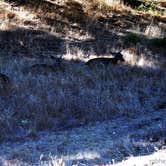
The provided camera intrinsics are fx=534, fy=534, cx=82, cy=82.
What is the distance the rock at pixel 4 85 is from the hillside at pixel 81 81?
0.05 ft

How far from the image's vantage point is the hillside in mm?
8453

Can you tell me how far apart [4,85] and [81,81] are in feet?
5.89

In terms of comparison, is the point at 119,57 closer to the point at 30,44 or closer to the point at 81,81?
the point at 81,81

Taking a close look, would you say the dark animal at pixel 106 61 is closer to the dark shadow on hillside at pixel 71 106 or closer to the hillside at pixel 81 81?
the hillside at pixel 81 81

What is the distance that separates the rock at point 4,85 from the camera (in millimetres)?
11289

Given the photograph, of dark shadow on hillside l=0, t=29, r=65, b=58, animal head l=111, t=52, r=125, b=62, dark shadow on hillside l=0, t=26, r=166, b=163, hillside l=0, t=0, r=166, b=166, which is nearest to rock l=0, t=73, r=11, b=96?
hillside l=0, t=0, r=166, b=166

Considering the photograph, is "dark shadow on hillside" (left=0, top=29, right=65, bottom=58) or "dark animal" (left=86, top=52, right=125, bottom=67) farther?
"dark shadow on hillside" (left=0, top=29, right=65, bottom=58)

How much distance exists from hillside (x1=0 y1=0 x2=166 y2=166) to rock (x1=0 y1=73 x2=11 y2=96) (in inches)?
0.6

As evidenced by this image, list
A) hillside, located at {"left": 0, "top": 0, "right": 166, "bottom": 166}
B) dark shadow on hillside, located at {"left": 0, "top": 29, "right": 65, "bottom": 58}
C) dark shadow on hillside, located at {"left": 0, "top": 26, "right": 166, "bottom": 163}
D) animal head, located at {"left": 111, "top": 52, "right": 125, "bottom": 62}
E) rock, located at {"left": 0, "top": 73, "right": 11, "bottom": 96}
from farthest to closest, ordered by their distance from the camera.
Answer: dark shadow on hillside, located at {"left": 0, "top": 29, "right": 65, "bottom": 58} → animal head, located at {"left": 111, "top": 52, "right": 125, "bottom": 62} → rock, located at {"left": 0, "top": 73, "right": 11, "bottom": 96} → dark shadow on hillside, located at {"left": 0, "top": 26, "right": 166, "bottom": 163} → hillside, located at {"left": 0, "top": 0, "right": 166, "bottom": 166}

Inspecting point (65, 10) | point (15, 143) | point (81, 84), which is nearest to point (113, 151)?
point (15, 143)

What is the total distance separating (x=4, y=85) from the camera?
37.6 feet

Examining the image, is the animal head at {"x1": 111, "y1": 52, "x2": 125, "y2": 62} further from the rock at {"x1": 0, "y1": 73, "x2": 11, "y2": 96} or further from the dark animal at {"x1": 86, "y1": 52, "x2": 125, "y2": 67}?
the rock at {"x1": 0, "y1": 73, "x2": 11, "y2": 96}

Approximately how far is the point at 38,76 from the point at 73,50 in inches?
99.0

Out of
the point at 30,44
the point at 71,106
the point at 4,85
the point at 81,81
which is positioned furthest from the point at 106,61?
the point at 4,85
